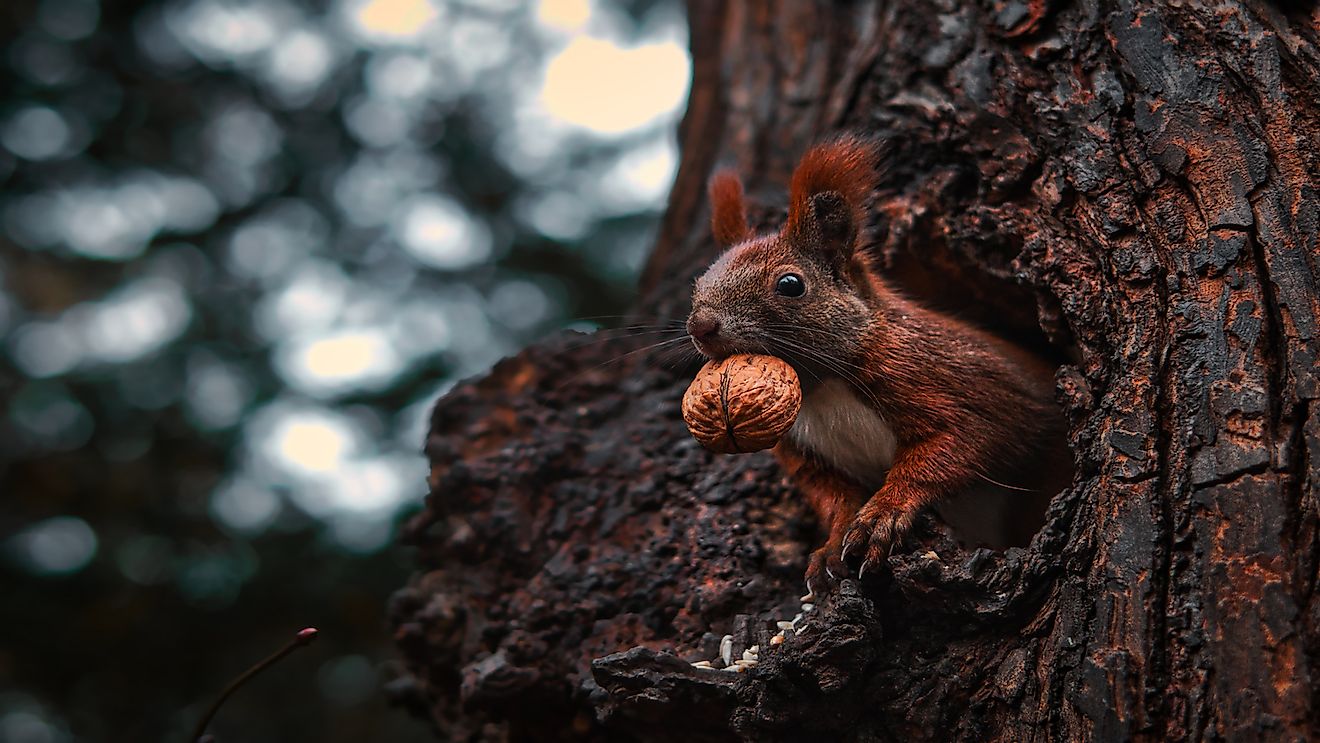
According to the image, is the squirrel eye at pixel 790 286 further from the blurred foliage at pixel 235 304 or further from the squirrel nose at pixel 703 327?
the blurred foliage at pixel 235 304

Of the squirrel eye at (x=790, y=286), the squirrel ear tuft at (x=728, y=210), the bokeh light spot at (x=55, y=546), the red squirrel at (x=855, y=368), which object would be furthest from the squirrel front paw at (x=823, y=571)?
the bokeh light spot at (x=55, y=546)

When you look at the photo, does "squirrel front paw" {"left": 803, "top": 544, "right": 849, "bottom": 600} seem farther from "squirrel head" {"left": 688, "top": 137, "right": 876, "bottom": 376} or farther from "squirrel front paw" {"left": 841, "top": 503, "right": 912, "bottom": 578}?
"squirrel head" {"left": 688, "top": 137, "right": 876, "bottom": 376}

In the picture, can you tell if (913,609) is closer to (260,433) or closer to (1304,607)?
(1304,607)

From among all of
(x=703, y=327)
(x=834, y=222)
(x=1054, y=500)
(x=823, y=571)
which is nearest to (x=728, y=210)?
(x=834, y=222)

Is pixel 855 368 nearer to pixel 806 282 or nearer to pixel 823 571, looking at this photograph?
pixel 806 282

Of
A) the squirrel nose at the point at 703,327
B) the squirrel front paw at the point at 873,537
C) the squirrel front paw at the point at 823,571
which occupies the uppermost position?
the squirrel nose at the point at 703,327
